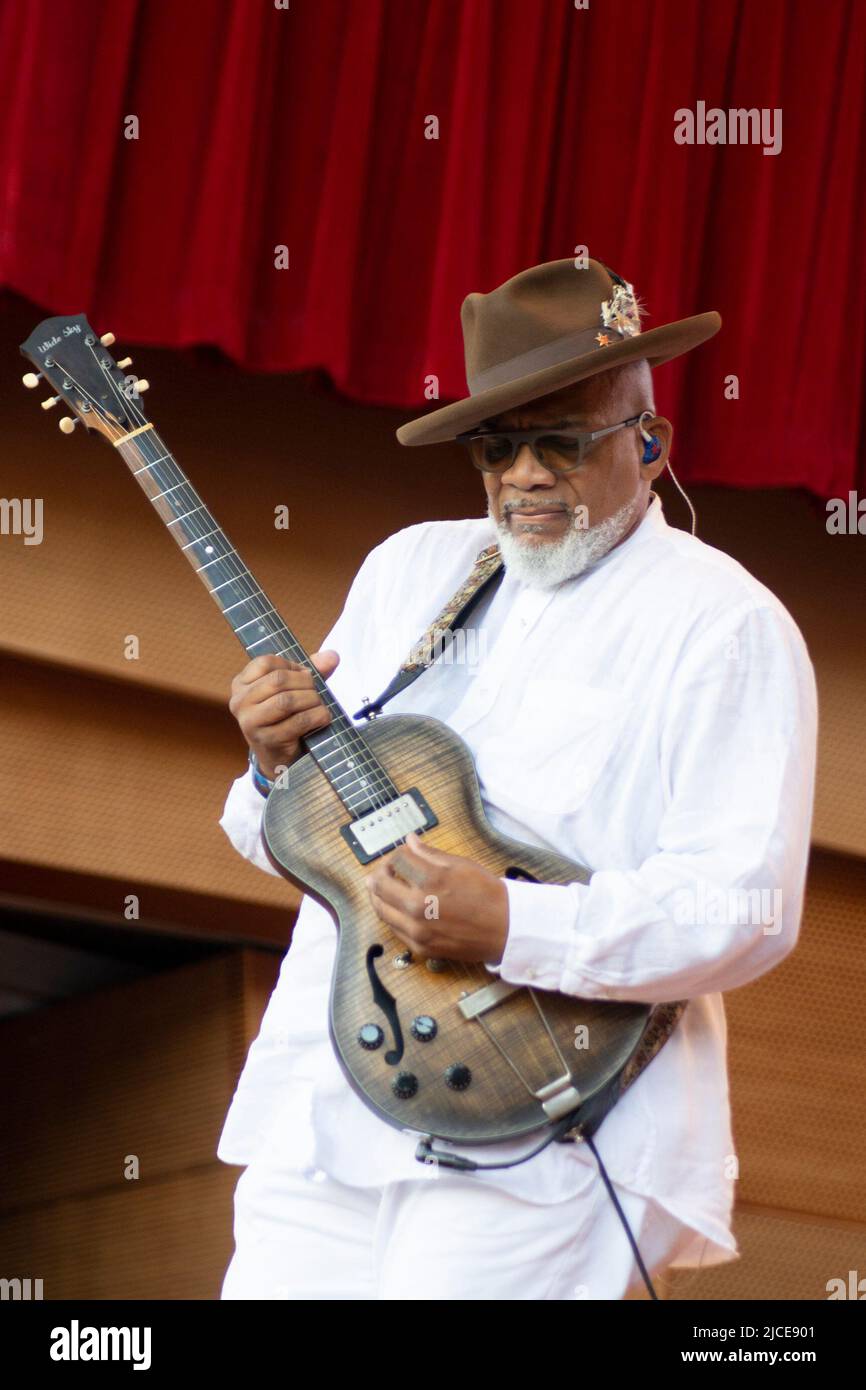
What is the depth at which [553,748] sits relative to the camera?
5.11 feet

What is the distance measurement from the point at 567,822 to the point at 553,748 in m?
0.07

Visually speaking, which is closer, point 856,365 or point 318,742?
point 318,742

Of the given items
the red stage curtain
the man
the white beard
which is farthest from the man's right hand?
the red stage curtain

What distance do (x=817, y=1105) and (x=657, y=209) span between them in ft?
5.85

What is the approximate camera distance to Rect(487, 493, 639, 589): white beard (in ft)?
5.46

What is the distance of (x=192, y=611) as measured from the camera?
2775 mm

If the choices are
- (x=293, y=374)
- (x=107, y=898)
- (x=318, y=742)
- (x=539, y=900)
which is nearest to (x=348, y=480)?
(x=293, y=374)

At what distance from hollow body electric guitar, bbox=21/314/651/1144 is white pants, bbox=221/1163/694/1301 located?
0.07 m

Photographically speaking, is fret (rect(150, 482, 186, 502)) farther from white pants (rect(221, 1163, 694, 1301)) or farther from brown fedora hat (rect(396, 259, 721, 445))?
white pants (rect(221, 1163, 694, 1301))

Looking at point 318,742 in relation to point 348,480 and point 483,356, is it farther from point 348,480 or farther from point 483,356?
point 348,480

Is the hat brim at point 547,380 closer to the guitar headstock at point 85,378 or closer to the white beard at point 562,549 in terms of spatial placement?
the white beard at point 562,549

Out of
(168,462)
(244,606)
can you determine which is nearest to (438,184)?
(168,462)

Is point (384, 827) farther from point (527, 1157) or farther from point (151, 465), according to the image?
point (151, 465)

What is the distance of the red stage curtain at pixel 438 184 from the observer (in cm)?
237
